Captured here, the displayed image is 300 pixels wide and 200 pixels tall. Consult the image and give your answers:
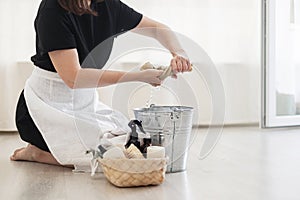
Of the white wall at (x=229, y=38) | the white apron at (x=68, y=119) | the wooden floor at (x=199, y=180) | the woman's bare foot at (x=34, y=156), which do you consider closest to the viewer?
the wooden floor at (x=199, y=180)

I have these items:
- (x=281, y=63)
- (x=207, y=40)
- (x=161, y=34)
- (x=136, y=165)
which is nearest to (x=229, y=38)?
(x=207, y=40)

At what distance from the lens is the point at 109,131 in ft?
5.15

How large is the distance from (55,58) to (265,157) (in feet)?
2.58

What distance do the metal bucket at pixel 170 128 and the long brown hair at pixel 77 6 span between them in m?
0.34

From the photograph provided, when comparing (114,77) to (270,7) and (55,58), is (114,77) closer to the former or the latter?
(55,58)

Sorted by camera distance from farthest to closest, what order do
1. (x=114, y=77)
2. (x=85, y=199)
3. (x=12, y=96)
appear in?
(x=12, y=96)
(x=114, y=77)
(x=85, y=199)

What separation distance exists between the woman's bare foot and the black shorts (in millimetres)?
24

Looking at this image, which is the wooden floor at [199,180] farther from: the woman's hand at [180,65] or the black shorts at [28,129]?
the woman's hand at [180,65]

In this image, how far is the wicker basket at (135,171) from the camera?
130 centimetres

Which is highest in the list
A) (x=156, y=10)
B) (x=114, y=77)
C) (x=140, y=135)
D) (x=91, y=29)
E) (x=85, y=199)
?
(x=156, y=10)

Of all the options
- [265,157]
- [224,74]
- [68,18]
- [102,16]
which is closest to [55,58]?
[68,18]

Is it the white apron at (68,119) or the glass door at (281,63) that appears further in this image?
the glass door at (281,63)

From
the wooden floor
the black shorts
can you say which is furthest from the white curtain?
the black shorts

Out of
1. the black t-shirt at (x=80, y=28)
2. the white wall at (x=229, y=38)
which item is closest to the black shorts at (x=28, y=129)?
the black t-shirt at (x=80, y=28)
